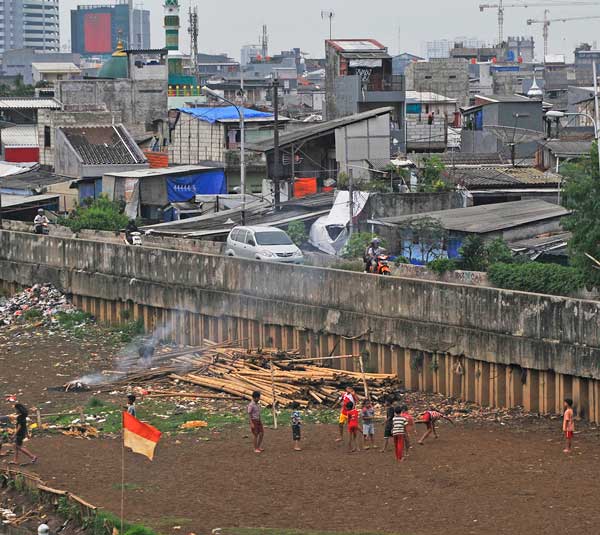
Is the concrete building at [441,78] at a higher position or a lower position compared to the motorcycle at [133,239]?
higher

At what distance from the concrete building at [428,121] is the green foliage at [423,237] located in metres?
30.2

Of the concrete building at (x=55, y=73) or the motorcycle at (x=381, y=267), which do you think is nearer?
the motorcycle at (x=381, y=267)

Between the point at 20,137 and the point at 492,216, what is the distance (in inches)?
1717

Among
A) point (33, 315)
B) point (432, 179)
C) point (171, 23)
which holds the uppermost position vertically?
point (171, 23)

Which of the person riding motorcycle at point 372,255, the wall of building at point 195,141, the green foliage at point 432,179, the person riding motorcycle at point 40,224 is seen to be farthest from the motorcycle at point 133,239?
the wall of building at point 195,141

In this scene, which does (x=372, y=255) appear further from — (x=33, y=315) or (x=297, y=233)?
(x=33, y=315)

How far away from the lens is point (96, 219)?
49.7 m

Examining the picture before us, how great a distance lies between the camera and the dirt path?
21578 millimetres

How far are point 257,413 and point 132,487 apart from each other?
3.00 metres

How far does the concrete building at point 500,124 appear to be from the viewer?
66.2 m

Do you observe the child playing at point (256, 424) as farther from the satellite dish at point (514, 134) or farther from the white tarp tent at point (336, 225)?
the satellite dish at point (514, 134)

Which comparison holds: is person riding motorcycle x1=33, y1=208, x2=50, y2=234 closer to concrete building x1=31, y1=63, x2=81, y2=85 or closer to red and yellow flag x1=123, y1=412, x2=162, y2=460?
red and yellow flag x1=123, y1=412, x2=162, y2=460

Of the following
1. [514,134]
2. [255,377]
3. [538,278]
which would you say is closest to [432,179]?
[538,278]

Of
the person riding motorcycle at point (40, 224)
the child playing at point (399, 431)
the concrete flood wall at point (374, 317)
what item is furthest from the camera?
the person riding motorcycle at point (40, 224)
